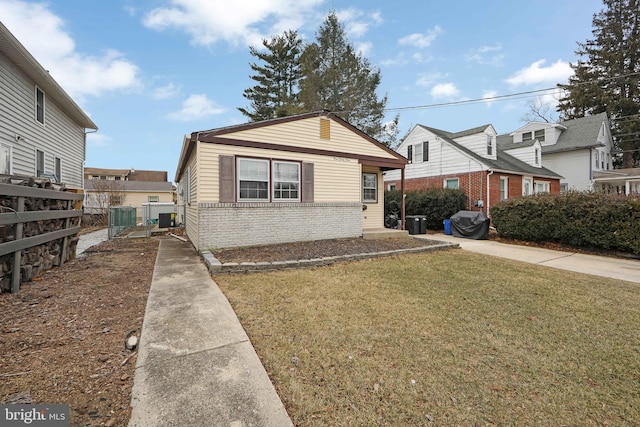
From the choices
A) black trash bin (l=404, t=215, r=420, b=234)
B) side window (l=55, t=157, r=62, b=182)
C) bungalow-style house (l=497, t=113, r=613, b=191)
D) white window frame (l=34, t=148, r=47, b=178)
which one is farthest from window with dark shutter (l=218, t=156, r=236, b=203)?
bungalow-style house (l=497, t=113, r=613, b=191)

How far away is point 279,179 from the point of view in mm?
8609

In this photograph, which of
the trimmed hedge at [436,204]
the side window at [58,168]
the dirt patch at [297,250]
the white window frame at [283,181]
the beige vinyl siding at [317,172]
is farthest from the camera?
the trimmed hedge at [436,204]

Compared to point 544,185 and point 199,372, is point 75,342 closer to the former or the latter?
point 199,372

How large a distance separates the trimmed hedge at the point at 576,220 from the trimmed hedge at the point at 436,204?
293cm

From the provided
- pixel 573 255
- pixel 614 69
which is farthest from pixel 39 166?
pixel 614 69

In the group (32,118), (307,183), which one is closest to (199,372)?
(307,183)

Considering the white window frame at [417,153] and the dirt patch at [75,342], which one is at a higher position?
the white window frame at [417,153]

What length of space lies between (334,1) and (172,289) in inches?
913

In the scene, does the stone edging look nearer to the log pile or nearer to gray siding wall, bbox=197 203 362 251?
gray siding wall, bbox=197 203 362 251

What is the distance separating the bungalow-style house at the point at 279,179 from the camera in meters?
7.56

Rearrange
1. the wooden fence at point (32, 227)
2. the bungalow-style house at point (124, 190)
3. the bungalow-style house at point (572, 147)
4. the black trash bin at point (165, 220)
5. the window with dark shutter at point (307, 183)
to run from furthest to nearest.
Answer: the bungalow-style house at point (124, 190)
the bungalow-style house at point (572, 147)
the black trash bin at point (165, 220)
the window with dark shutter at point (307, 183)
the wooden fence at point (32, 227)

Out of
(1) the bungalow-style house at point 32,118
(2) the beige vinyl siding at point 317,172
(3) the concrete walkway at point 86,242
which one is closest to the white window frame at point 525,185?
(2) the beige vinyl siding at point 317,172

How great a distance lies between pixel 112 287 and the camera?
4.65m

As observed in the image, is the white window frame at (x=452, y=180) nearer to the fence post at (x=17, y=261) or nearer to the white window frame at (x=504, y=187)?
the white window frame at (x=504, y=187)
